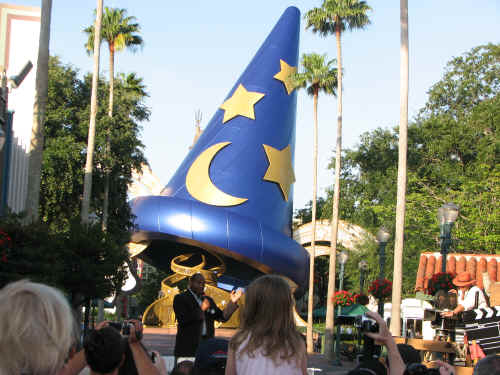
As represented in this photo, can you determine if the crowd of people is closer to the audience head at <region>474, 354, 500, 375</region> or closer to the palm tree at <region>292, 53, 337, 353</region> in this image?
the audience head at <region>474, 354, 500, 375</region>

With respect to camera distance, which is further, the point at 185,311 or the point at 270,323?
the point at 185,311

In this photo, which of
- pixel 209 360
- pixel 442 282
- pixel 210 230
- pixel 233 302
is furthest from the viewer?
pixel 210 230

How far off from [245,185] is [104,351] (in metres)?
32.1

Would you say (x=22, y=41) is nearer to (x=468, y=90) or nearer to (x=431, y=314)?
(x=431, y=314)

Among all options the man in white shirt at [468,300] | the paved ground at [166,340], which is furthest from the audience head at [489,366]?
the paved ground at [166,340]

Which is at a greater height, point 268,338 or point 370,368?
point 268,338

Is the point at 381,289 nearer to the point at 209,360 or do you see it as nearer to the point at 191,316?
the point at 191,316

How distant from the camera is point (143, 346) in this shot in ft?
11.7

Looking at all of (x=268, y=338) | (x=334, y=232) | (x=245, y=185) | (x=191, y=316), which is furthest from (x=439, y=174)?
(x=268, y=338)

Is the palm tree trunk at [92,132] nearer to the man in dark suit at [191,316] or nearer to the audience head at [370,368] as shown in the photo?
the man in dark suit at [191,316]

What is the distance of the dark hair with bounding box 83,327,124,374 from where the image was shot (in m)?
3.07

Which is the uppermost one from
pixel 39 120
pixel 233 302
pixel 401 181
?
pixel 39 120

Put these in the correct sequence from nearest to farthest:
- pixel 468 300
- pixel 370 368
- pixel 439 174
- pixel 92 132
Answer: pixel 370 368, pixel 468 300, pixel 92 132, pixel 439 174

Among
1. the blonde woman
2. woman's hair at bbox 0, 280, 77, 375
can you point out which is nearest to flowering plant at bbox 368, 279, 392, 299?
the blonde woman
